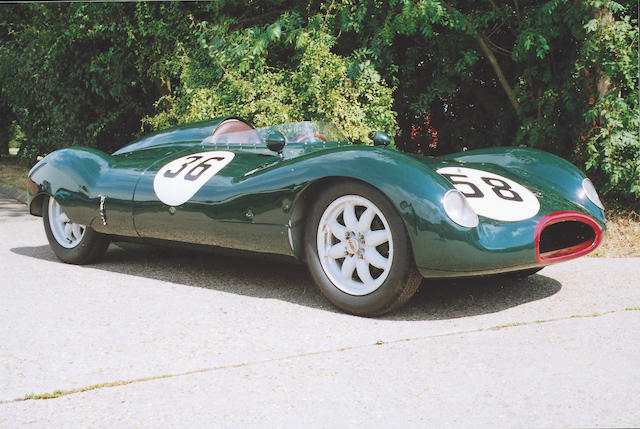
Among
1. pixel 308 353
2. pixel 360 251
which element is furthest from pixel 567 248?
pixel 308 353

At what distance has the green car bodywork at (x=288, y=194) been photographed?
355 centimetres

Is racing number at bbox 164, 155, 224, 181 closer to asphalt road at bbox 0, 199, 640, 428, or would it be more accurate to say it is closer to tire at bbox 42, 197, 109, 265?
asphalt road at bbox 0, 199, 640, 428

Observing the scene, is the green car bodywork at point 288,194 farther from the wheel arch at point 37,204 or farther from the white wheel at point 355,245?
the white wheel at point 355,245

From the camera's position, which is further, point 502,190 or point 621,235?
point 621,235

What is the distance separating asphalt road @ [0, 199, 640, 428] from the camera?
255cm

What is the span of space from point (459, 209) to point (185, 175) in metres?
1.87

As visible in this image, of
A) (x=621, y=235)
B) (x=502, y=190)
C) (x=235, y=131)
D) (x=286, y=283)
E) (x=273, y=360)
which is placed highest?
(x=235, y=131)

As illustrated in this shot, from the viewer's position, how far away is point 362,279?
3803mm

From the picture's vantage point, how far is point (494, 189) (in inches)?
157

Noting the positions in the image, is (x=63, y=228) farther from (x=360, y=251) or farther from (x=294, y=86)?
(x=294, y=86)

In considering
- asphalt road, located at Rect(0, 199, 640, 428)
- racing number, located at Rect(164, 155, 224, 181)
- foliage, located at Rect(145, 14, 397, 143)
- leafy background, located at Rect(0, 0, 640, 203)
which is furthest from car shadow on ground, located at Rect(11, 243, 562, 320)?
foliage, located at Rect(145, 14, 397, 143)

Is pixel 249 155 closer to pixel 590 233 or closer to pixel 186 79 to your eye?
pixel 590 233

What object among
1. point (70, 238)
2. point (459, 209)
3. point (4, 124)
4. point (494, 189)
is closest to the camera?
point (459, 209)

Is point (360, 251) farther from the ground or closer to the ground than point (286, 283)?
farther from the ground
